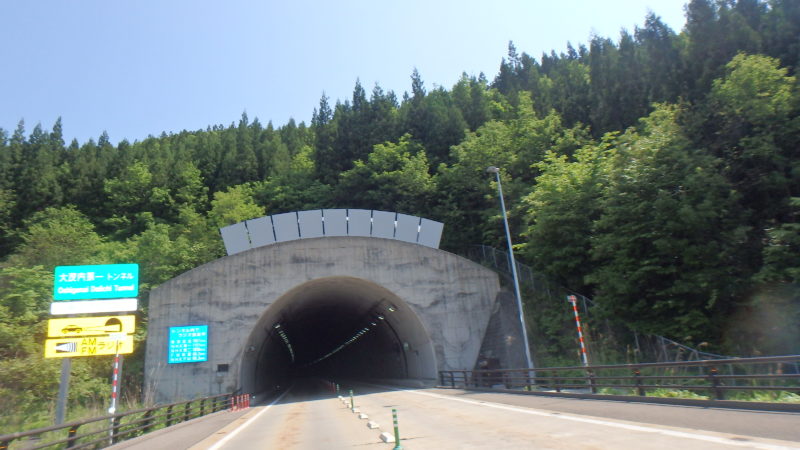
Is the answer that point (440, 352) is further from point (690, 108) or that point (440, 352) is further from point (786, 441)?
point (786, 441)

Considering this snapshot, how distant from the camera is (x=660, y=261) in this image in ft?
76.2

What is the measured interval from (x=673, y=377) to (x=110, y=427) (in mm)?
14852

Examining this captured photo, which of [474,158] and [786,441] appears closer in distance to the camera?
[786,441]

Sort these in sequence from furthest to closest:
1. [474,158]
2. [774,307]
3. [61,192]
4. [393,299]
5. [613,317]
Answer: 1. [61,192]
2. [474,158]
3. [393,299]
4. [613,317]
5. [774,307]

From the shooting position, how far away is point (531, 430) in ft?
31.2

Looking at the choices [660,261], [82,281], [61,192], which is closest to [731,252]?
[660,261]

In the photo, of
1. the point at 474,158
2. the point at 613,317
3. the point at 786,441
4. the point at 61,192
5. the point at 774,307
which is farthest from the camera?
the point at 61,192

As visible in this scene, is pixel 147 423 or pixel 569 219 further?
pixel 569 219

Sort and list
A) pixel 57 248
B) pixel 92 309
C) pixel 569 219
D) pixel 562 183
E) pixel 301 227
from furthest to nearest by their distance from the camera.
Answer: pixel 57 248, pixel 301 227, pixel 562 183, pixel 569 219, pixel 92 309

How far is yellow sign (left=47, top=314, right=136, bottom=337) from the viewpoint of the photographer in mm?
19203

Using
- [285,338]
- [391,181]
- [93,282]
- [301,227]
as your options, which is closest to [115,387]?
[93,282]

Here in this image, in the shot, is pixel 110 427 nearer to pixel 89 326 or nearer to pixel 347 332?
pixel 89 326

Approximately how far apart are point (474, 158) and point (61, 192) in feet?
172

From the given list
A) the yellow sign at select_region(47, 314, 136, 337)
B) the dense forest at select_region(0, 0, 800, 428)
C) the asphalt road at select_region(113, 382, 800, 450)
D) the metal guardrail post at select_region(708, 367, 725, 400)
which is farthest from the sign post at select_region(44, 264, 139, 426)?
the metal guardrail post at select_region(708, 367, 725, 400)
